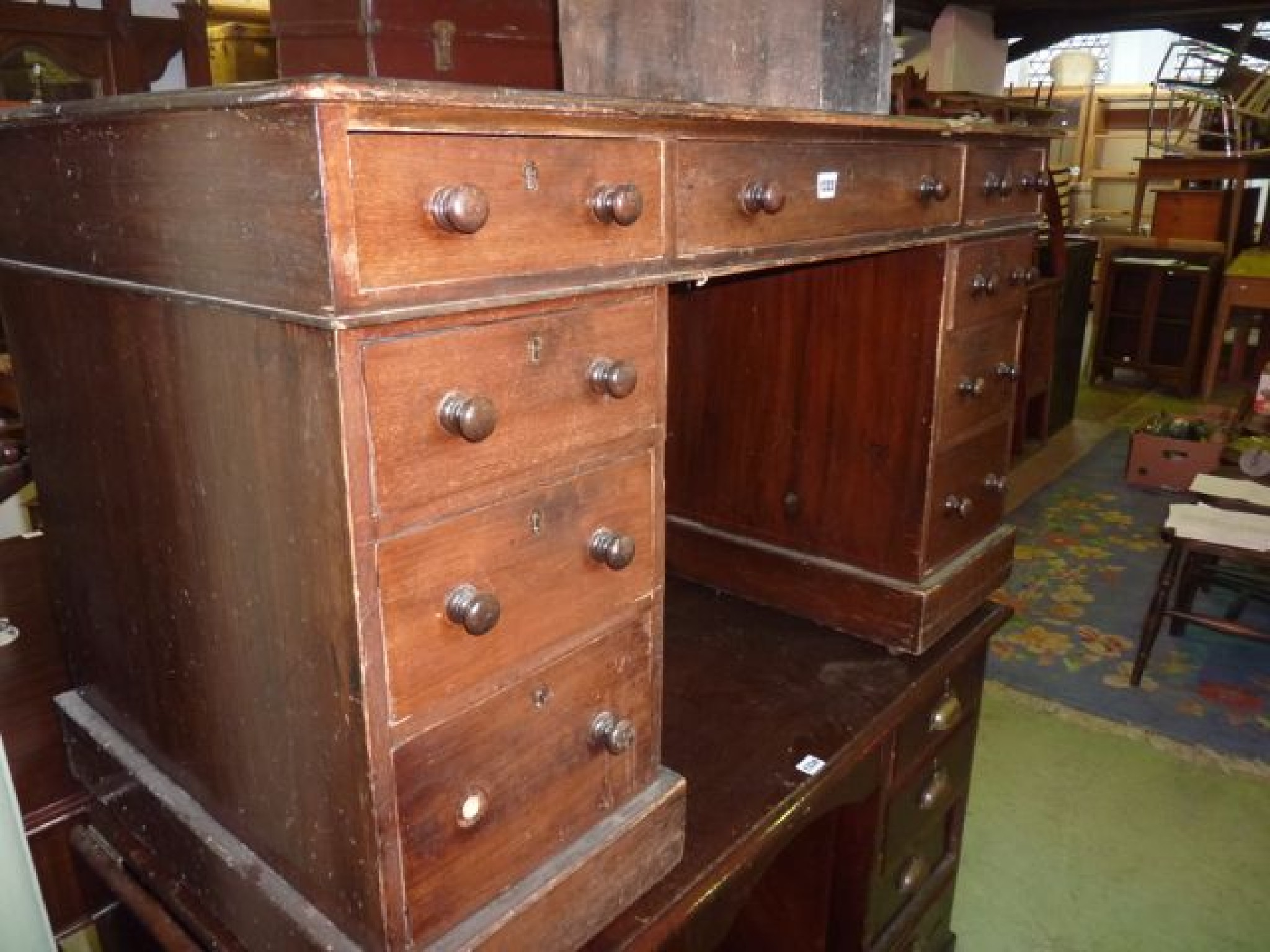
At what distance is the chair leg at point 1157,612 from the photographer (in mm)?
2984

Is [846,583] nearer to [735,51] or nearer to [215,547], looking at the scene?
[735,51]

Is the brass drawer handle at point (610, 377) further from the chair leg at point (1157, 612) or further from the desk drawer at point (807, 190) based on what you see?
the chair leg at point (1157, 612)

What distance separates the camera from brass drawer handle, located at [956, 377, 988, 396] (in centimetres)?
159

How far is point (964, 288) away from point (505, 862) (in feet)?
3.65

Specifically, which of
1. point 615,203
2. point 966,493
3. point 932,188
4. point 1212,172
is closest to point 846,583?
point 966,493

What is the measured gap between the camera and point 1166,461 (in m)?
4.79

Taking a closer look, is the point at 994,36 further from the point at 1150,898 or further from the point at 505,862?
the point at 505,862

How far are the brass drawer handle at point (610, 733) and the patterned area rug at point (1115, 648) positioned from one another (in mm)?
2428

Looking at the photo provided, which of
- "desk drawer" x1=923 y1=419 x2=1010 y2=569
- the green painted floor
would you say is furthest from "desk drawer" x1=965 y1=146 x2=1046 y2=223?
the green painted floor

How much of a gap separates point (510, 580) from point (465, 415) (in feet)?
0.58

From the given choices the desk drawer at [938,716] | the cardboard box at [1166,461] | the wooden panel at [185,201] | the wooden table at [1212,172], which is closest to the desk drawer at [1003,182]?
the desk drawer at [938,716]

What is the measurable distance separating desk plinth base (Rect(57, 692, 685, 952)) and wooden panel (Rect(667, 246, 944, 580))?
2.34ft

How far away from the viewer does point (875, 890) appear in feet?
5.48

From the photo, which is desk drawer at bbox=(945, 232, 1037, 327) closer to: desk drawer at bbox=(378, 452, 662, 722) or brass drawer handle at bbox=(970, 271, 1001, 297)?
brass drawer handle at bbox=(970, 271, 1001, 297)
